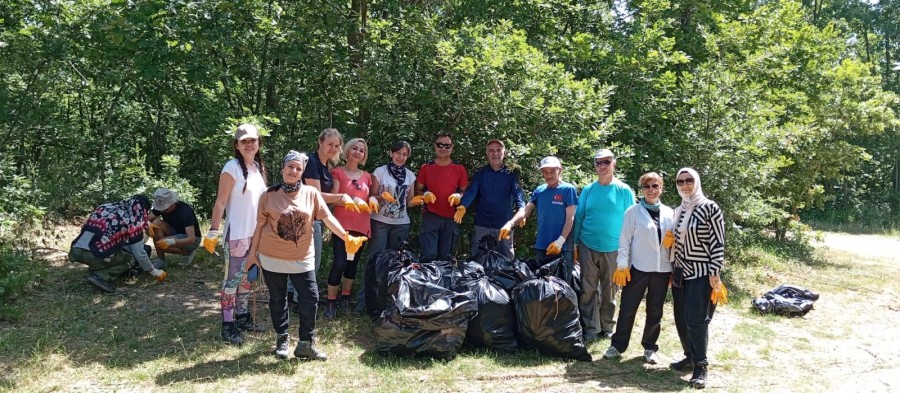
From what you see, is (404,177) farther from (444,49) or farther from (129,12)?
(129,12)

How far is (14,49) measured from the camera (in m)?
6.57

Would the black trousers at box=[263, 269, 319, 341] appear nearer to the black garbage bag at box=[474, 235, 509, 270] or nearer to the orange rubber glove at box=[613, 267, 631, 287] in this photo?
the black garbage bag at box=[474, 235, 509, 270]

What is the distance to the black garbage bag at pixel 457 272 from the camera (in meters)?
4.59

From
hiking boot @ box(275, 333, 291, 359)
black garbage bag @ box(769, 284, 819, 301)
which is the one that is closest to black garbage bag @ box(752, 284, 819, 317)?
black garbage bag @ box(769, 284, 819, 301)

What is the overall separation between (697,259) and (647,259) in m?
0.36

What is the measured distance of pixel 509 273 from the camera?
480 cm

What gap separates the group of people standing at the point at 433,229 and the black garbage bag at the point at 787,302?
2.12m

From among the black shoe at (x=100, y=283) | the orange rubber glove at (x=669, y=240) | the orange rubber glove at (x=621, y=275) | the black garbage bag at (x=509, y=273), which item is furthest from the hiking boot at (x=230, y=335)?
the orange rubber glove at (x=669, y=240)

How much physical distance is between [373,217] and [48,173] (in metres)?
7.17

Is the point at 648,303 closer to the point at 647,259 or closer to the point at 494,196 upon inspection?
the point at 647,259

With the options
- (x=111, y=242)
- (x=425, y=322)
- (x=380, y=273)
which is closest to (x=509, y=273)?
(x=425, y=322)

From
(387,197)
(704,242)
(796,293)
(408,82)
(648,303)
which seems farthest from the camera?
(796,293)

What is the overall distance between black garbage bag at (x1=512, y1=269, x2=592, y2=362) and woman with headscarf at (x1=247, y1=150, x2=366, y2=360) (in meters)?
1.51

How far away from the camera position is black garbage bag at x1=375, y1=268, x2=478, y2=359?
13.8 feet
